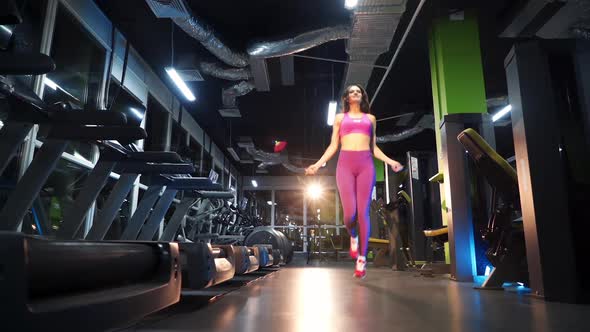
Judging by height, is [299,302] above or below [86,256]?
below

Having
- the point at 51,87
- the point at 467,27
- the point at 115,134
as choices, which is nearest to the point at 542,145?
the point at 115,134

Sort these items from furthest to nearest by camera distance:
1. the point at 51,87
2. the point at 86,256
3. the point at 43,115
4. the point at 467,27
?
the point at 467,27
the point at 51,87
the point at 43,115
the point at 86,256

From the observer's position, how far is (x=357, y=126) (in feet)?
9.72

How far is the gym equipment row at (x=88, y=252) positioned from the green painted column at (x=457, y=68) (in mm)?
3249

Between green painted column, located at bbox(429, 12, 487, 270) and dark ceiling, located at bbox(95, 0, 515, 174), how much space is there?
245mm

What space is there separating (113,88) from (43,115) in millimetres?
3718

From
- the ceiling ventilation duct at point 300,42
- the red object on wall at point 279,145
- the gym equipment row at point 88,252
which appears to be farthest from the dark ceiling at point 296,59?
the gym equipment row at point 88,252

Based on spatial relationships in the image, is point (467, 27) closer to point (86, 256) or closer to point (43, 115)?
point (43, 115)

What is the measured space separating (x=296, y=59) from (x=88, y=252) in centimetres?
657

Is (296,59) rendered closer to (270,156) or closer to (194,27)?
(194,27)

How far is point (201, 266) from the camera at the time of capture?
177 cm

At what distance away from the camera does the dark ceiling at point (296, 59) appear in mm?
5438

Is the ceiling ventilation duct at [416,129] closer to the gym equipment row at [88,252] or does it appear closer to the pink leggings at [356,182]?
the gym equipment row at [88,252]

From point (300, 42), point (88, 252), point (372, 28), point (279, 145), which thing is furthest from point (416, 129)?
point (88, 252)
